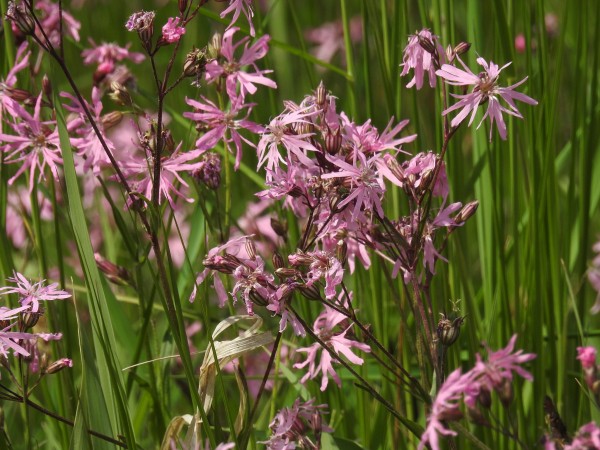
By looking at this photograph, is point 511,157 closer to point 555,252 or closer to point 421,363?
point 555,252

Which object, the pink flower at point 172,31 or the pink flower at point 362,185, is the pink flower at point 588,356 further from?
the pink flower at point 172,31

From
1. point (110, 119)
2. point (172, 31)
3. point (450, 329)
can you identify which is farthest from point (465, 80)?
point (110, 119)

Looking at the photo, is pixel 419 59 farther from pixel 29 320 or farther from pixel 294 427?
pixel 29 320

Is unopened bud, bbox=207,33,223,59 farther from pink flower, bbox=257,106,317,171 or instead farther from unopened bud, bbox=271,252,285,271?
unopened bud, bbox=271,252,285,271

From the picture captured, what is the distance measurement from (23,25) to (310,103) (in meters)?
0.44

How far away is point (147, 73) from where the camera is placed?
13.9 feet

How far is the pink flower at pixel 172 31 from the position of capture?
1430 millimetres

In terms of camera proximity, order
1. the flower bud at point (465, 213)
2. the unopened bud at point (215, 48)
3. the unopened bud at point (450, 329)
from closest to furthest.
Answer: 1. the unopened bud at point (450, 329)
2. the flower bud at point (465, 213)
3. the unopened bud at point (215, 48)

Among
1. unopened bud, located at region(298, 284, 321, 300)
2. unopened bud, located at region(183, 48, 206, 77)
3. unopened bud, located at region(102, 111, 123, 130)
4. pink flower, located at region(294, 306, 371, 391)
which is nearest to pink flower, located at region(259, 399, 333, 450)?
pink flower, located at region(294, 306, 371, 391)

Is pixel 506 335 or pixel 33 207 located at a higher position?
pixel 33 207

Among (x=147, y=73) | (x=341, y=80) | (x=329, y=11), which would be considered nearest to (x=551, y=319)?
(x=341, y=80)

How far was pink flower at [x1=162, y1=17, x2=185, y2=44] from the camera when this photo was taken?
143cm

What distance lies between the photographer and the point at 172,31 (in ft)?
4.73

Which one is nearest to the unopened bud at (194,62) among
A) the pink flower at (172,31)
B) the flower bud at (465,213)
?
the pink flower at (172,31)
